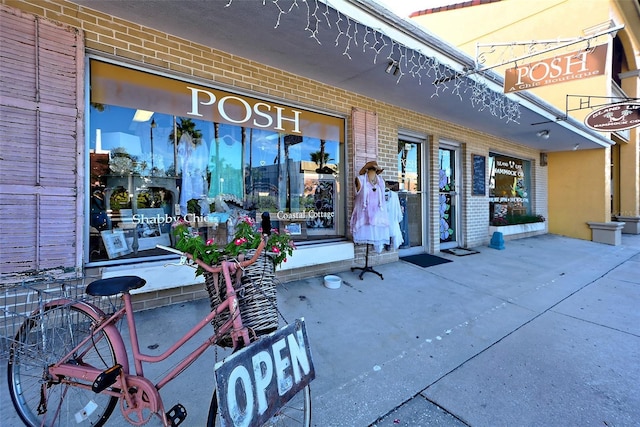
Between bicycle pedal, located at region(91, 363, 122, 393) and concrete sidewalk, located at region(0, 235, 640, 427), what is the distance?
489 mm

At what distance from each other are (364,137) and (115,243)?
3.52m

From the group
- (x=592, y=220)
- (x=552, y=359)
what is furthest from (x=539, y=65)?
(x=592, y=220)

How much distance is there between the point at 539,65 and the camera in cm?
361

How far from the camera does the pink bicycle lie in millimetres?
1195

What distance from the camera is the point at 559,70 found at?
3.46 m

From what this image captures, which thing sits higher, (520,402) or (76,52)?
(76,52)

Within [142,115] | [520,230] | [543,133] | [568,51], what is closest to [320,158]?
[142,115]

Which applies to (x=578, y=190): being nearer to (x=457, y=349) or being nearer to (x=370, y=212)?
(x=370, y=212)

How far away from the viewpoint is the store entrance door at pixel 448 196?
6289 millimetres

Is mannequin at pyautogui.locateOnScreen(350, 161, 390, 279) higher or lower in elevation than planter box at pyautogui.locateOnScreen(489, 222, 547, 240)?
higher

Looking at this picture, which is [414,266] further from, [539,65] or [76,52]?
[76,52]

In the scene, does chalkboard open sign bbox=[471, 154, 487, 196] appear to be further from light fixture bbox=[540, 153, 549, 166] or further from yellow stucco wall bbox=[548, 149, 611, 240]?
yellow stucco wall bbox=[548, 149, 611, 240]

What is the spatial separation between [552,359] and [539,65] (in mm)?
3367

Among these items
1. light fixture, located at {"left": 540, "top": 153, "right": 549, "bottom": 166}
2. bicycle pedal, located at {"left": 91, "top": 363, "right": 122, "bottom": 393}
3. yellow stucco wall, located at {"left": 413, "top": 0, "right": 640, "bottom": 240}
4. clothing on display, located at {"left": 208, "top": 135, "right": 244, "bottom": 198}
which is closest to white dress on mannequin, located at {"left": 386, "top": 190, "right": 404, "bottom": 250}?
clothing on display, located at {"left": 208, "top": 135, "right": 244, "bottom": 198}
